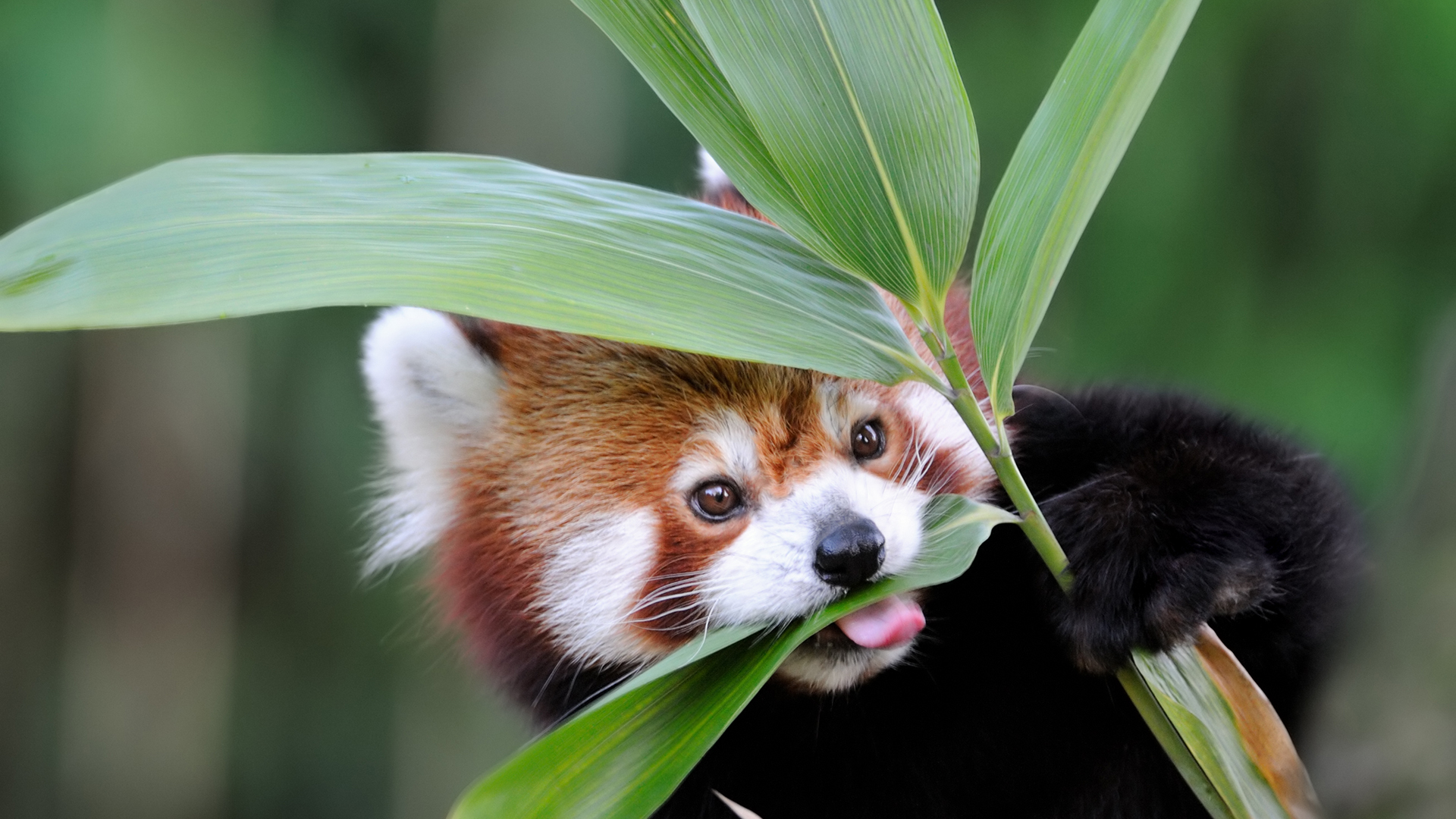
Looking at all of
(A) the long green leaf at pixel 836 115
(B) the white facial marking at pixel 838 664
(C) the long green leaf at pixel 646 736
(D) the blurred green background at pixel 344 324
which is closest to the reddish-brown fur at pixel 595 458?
(B) the white facial marking at pixel 838 664

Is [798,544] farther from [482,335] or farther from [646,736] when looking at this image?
[482,335]

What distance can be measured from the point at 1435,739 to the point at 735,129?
1.90ft

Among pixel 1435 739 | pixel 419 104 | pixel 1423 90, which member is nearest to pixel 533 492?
pixel 1435 739

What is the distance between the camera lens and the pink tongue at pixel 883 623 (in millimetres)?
1187

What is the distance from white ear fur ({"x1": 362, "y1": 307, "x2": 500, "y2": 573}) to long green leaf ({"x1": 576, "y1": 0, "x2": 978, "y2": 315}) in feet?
2.50

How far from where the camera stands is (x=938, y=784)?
1.48 m

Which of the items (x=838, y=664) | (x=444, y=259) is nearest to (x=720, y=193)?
(x=838, y=664)

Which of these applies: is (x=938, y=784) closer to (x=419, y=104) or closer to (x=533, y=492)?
(x=533, y=492)

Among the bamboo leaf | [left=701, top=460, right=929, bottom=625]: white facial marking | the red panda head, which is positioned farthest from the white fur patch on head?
the bamboo leaf

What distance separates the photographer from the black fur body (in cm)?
125

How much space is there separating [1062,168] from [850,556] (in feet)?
1.51

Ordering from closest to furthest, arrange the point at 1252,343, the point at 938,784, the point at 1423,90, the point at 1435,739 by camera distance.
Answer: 1. the point at 1435,739
2. the point at 938,784
3. the point at 1423,90
4. the point at 1252,343

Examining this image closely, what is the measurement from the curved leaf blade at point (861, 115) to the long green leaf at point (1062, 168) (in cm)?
4

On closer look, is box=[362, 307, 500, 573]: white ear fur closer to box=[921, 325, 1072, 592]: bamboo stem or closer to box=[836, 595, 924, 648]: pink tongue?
box=[836, 595, 924, 648]: pink tongue
